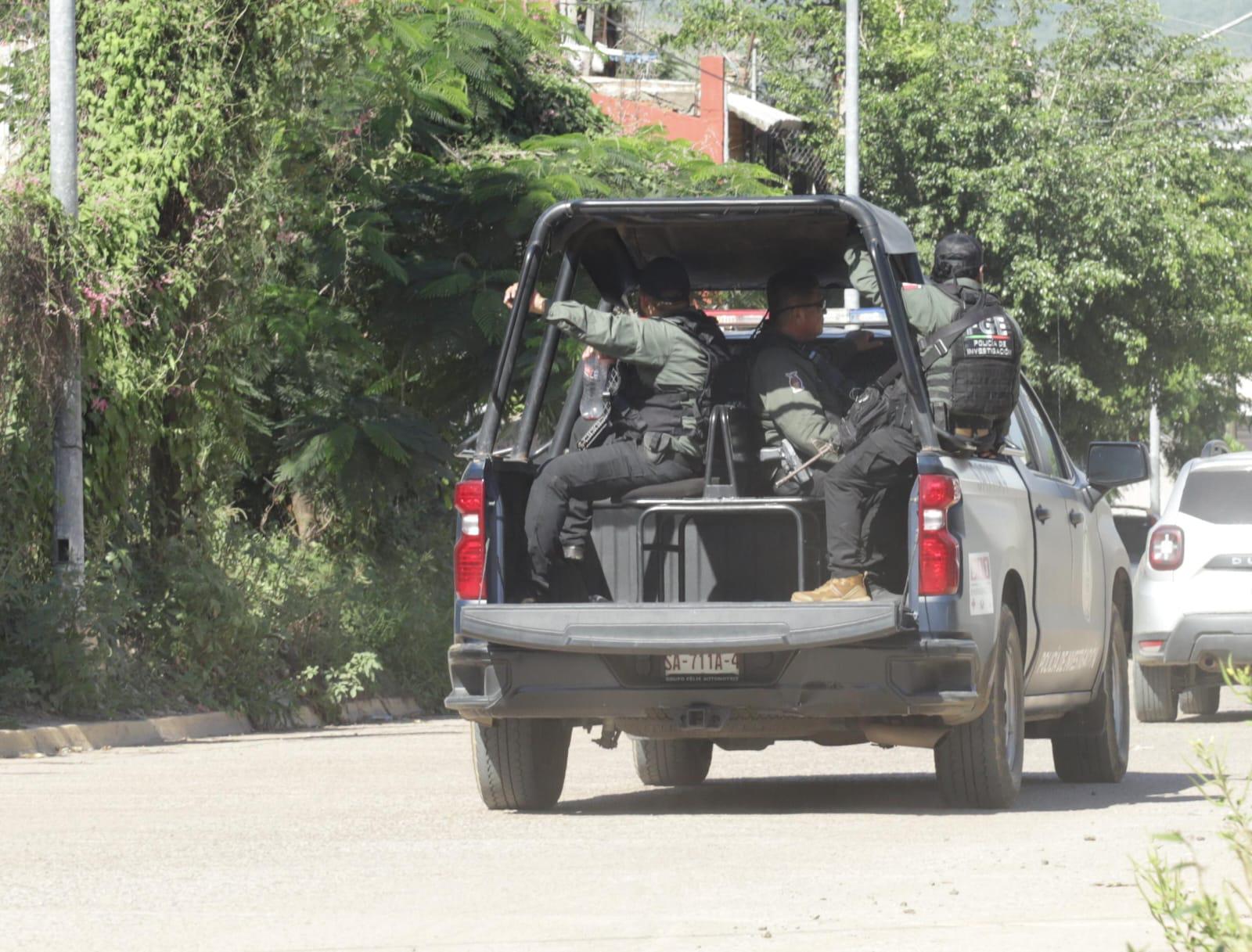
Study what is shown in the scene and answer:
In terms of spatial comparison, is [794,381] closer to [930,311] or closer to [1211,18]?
[930,311]

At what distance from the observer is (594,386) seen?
1041cm

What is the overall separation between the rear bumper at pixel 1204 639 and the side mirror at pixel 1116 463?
4.94m

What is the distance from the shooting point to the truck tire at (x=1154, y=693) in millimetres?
16375

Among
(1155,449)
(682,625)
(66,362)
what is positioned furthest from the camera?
(1155,449)

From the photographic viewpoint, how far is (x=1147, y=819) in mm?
9344

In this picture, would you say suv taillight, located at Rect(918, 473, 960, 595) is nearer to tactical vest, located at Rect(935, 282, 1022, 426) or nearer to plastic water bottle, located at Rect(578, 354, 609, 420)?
tactical vest, located at Rect(935, 282, 1022, 426)

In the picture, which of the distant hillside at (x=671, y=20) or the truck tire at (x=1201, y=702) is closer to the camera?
the truck tire at (x=1201, y=702)

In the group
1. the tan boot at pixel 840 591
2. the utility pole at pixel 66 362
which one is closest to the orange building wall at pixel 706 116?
the utility pole at pixel 66 362

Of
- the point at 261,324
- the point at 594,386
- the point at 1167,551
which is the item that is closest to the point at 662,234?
the point at 594,386

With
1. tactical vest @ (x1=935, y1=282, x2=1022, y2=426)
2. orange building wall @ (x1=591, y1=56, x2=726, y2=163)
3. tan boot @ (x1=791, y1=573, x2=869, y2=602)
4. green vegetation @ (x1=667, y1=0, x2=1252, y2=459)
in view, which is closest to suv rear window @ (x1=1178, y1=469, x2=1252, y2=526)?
tactical vest @ (x1=935, y1=282, x2=1022, y2=426)

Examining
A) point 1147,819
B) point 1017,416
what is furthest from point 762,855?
point 1017,416

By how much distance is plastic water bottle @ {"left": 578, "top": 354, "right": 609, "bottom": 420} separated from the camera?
10.3 metres

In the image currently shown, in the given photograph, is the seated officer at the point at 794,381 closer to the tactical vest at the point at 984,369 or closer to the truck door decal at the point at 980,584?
the tactical vest at the point at 984,369

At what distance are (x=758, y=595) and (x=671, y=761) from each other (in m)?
1.84
